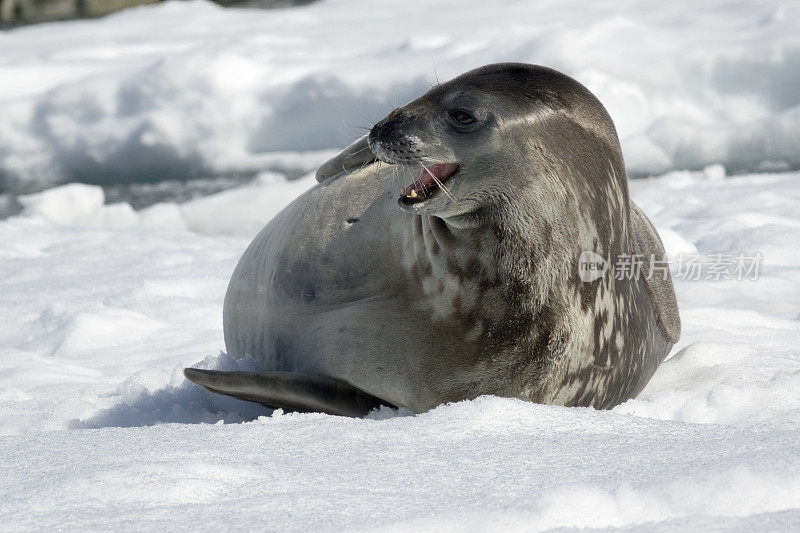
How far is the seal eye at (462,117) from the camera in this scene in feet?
7.23

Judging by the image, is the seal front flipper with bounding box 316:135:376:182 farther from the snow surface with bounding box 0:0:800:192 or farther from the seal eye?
the snow surface with bounding box 0:0:800:192

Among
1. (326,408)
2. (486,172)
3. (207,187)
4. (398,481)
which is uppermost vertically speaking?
(486,172)

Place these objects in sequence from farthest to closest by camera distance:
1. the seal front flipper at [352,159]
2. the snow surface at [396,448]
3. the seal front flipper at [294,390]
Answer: the seal front flipper at [352,159], the seal front flipper at [294,390], the snow surface at [396,448]

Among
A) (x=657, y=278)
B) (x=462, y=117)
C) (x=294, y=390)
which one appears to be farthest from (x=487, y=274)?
(x=657, y=278)

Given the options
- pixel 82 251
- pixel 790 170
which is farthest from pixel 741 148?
pixel 82 251

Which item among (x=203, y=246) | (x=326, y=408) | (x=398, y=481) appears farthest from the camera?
(x=203, y=246)

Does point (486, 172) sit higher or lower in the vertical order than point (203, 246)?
higher

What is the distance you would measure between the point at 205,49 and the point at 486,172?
20.5 feet

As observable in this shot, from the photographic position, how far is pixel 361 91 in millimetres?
6879

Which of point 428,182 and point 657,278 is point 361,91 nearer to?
point 657,278

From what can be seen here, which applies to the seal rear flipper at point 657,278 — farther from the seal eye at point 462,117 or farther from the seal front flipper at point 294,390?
the seal front flipper at point 294,390

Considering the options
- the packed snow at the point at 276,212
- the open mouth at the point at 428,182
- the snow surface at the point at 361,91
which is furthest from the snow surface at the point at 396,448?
the snow surface at the point at 361,91

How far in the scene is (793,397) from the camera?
93.6 inches

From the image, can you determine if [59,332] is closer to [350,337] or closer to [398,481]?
[350,337]
